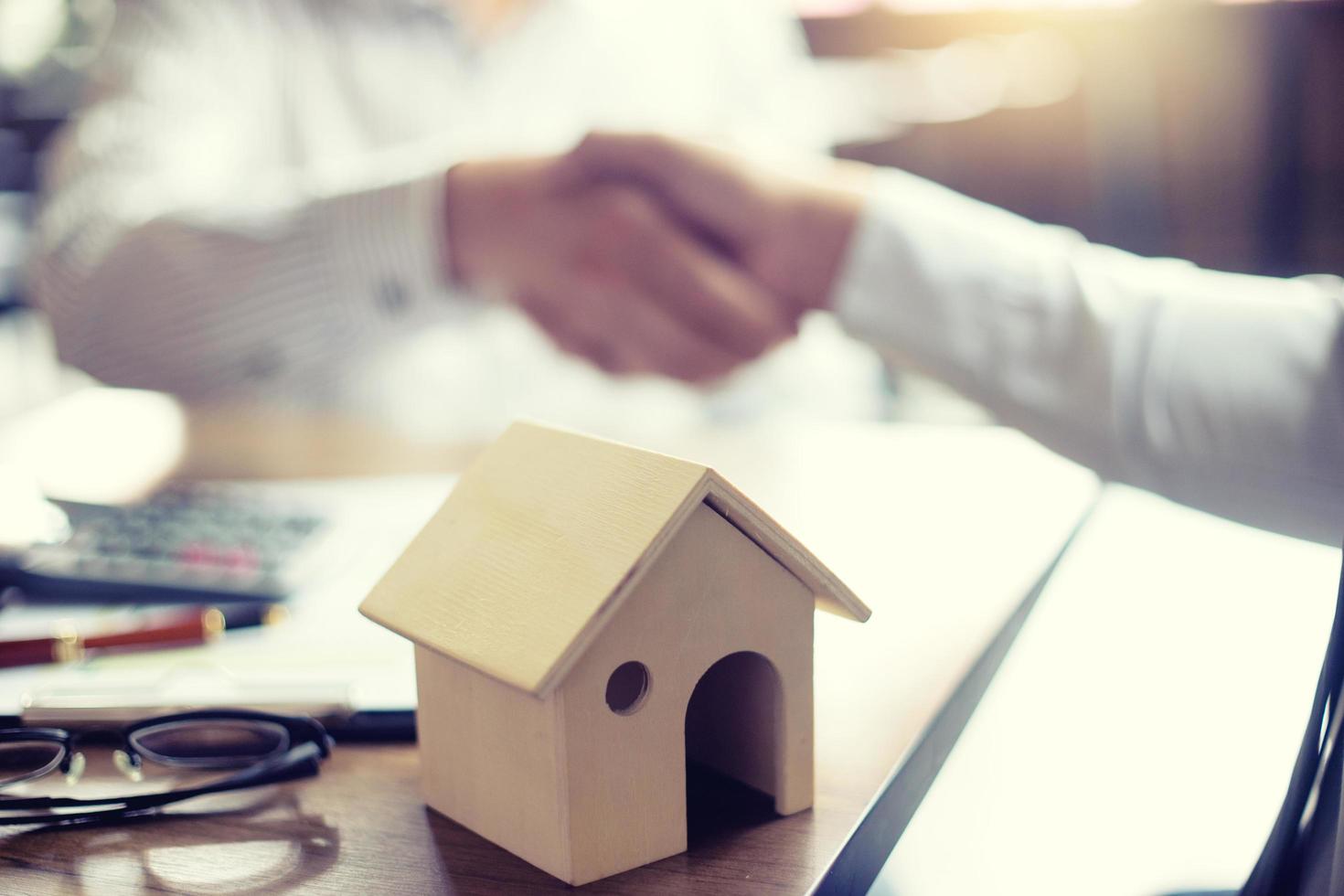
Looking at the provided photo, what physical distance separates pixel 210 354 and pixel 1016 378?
2.41ft

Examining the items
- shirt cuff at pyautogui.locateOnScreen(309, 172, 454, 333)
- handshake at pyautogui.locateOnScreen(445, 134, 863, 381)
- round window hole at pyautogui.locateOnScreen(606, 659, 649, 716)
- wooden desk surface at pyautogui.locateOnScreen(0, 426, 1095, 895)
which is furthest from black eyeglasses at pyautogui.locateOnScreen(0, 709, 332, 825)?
shirt cuff at pyautogui.locateOnScreen(309, 172, 454, 333)

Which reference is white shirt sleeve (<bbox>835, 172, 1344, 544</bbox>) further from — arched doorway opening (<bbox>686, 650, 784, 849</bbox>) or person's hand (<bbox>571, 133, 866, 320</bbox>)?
arched doorway opening (<bbox>686, 650, 784, 849</bbox>)

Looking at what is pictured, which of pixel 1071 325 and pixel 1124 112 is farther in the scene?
pixel 1124 112

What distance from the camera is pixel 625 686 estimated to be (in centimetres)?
39

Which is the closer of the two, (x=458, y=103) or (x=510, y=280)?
(x=510, y=280)

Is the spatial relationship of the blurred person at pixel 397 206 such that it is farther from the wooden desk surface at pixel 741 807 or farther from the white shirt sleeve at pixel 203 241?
the wooden desk surface at pixel 741 807

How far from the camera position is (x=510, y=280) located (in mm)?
818

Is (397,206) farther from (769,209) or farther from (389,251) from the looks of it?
(769,209)

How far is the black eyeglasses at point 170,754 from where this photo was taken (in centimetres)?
39

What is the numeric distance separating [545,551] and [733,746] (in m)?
0.11

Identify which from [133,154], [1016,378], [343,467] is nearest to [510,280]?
[343,467]

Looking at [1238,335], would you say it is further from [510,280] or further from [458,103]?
[458,103]

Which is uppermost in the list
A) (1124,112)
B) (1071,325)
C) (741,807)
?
(1124,112)

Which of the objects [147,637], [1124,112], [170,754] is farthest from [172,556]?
[1124,112]
